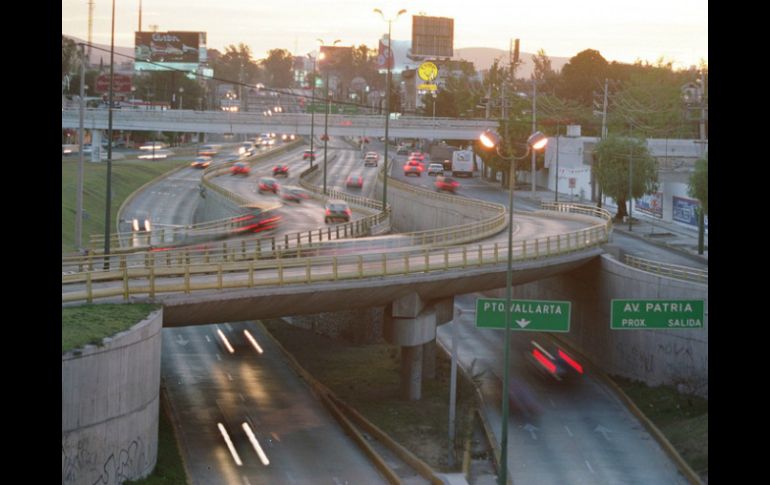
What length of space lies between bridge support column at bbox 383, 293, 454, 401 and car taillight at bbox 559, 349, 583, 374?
33.2 ft

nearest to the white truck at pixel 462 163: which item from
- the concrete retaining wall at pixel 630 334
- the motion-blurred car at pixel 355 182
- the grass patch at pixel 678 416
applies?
the motion-blurred car at pixel 355 182

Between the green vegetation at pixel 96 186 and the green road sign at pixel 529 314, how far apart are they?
3941 centimetres

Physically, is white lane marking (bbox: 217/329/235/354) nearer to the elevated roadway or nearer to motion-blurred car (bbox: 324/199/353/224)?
motion-blurred car (bbox: 324/199/353/224)

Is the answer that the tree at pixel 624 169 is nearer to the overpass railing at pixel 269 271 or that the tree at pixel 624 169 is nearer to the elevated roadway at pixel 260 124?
the elevated roadway at pixel 260 124

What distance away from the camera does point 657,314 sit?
3847cm

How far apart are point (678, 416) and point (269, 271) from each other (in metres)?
17.1

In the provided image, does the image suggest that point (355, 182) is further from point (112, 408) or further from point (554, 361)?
point (112, 408)

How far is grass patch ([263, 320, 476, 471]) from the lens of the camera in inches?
1506

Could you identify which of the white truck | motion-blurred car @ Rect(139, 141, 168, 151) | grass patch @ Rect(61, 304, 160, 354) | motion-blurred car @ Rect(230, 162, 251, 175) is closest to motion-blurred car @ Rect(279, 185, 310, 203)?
motion-blurred car @ Rect(230, 162, 251, 175)

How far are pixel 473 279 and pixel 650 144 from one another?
6713cm
